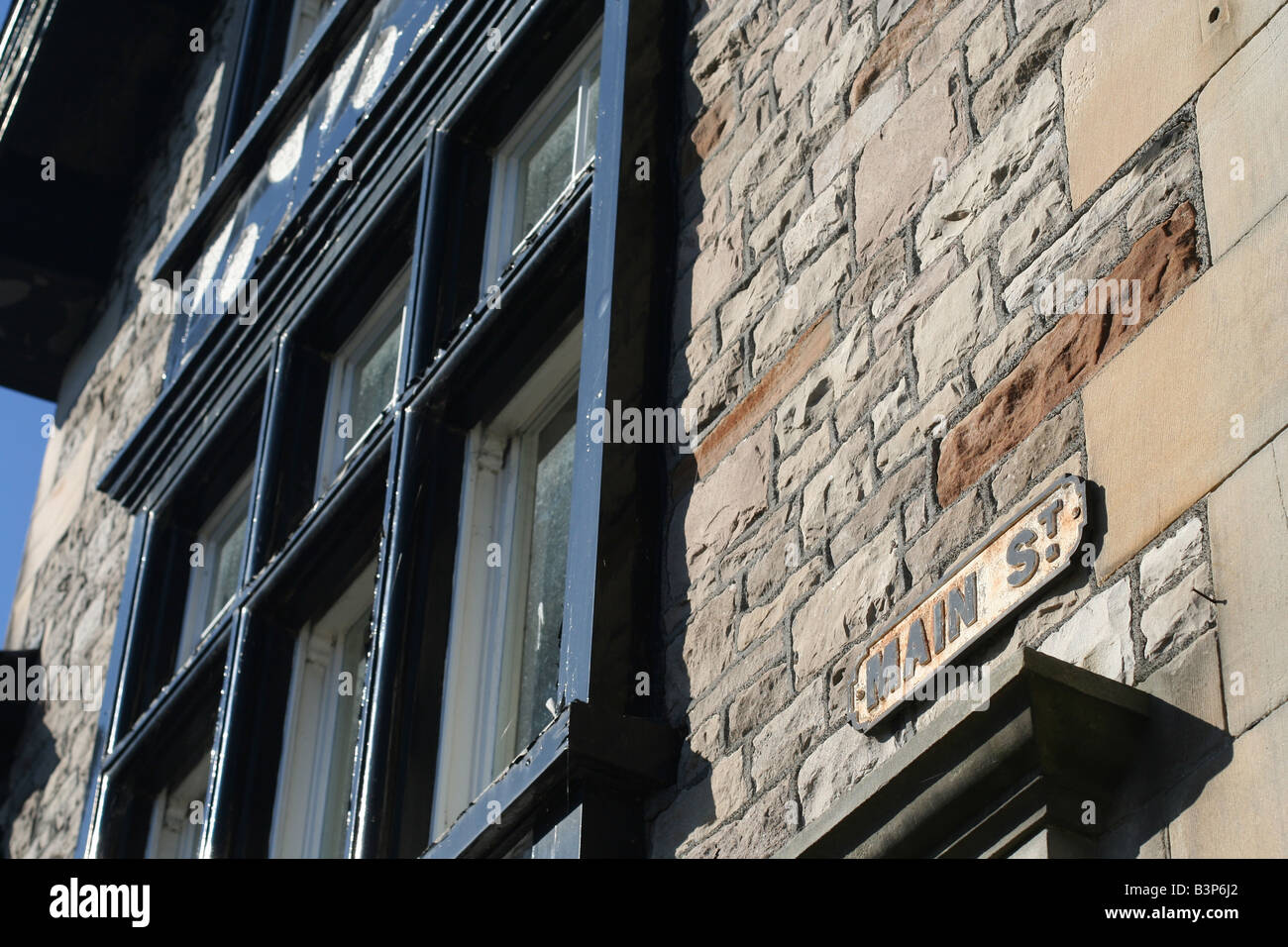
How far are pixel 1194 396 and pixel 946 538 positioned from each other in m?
0.53

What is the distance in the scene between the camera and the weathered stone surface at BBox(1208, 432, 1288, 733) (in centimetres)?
258

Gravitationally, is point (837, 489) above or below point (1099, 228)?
below

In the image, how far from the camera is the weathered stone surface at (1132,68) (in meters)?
3.15

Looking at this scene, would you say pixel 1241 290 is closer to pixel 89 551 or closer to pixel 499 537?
pixel 499 537

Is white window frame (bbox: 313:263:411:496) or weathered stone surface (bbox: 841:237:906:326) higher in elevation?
white window frame (bbox: 313:263:411:496)

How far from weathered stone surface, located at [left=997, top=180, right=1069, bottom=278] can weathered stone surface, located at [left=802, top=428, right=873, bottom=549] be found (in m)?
0.41

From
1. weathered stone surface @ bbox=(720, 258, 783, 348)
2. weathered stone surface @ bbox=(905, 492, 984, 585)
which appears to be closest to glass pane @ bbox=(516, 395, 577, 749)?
weathered stone surface @ bbox=(720, 258, 783, 348)

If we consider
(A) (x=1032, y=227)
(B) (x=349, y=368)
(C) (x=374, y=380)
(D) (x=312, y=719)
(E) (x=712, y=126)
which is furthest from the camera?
(B) (x=349, y=368)

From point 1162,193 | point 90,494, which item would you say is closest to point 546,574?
point 1162,193

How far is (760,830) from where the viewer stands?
3461 mm

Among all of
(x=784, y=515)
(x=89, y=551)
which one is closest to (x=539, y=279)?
(x=784, y=515)

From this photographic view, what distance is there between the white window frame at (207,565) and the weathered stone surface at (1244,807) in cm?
457

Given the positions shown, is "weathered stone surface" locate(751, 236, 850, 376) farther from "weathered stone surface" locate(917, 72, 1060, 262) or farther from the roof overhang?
the roof overhang

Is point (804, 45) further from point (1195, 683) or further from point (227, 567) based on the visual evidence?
point (227, 567)
